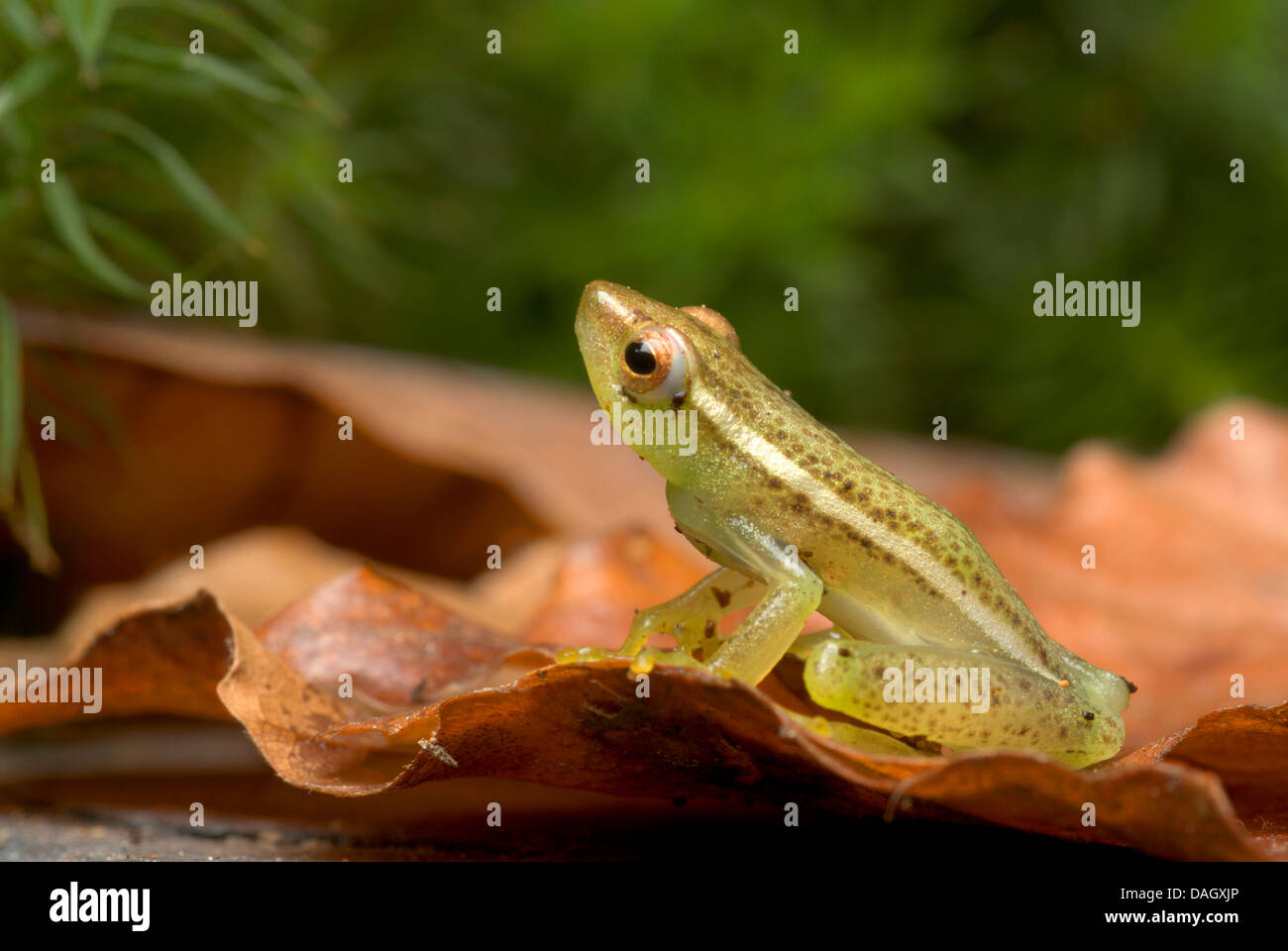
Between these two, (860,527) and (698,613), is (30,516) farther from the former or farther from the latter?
(860,527)

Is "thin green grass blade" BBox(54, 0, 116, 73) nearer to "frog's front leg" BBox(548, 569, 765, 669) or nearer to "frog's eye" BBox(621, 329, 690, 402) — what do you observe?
"frog's eye" BBox(621, 329, 690, 402)

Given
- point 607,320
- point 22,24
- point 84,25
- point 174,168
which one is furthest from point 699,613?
point 22,24

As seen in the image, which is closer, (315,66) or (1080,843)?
(1080,843)

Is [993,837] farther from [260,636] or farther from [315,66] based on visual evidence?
[315,66]

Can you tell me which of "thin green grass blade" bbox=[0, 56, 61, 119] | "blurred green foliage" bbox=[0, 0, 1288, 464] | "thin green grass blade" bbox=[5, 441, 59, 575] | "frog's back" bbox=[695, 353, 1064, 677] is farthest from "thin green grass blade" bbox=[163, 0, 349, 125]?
"frog's back" bbox=[695, 353, 1064, 677]
